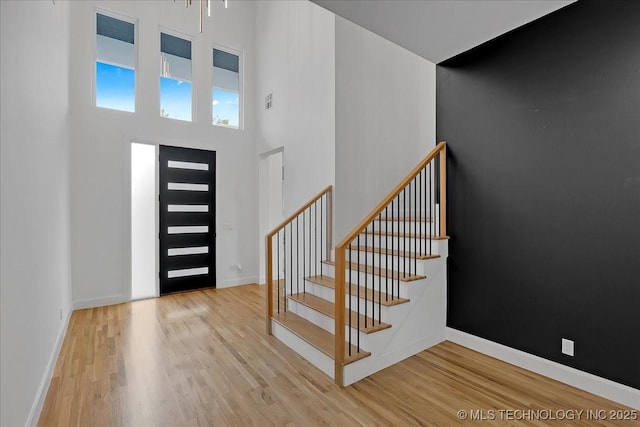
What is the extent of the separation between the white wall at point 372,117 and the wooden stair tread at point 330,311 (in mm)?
841

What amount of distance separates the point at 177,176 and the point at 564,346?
5271mm

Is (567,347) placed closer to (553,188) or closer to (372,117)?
(553,188)

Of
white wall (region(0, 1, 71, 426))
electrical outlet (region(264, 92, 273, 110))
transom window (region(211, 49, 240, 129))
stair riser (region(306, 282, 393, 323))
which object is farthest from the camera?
transom window (region(211, 49, 240, 129))

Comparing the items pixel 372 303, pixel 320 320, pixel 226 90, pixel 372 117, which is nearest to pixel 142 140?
pixel 226 90

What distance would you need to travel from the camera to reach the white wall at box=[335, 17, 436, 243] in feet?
13.1

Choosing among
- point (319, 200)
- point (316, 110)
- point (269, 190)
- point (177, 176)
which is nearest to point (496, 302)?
point (319, 200)

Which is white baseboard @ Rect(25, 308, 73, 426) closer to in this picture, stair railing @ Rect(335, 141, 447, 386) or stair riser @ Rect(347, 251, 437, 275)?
stair railing @ Rect(335, 141, 447, 386)

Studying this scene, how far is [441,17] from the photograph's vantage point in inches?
99.3

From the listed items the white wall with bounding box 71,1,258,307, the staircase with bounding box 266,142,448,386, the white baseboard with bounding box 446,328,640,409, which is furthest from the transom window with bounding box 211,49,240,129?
the white baseboard with bounding box 446,328,640,409

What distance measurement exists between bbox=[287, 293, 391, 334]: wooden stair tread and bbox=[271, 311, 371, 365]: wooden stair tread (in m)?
0.18

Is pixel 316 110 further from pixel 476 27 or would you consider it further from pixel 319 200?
pixel 476 27

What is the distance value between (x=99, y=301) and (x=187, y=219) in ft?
5.44

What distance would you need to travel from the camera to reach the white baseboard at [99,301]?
14.3 feet

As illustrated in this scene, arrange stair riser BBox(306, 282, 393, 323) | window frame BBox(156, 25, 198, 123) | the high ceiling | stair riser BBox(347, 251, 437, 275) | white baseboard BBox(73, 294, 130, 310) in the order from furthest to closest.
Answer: window frame BBox(156, 25, 198, 123) → white baseboard BBox(73, 294, 130, 310) → stair riser BBox(347, 251, 437, 275) → stair riser BBox(306, 282, 393, 323) → the high ceiling
